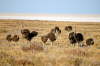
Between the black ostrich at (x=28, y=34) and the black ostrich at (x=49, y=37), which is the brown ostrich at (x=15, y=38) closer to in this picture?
the black ostrich at (x=28, y=34)

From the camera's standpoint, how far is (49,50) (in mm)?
3670

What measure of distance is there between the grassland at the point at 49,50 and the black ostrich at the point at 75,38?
0.27 ft

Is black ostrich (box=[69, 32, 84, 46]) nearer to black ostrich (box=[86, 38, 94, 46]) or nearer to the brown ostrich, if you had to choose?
black ostrich (box=[86, 38, 94, 46])

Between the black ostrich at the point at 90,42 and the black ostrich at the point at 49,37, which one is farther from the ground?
the black ostrich at the point at 49,37

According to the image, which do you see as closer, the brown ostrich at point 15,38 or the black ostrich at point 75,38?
the black ostrich at point 75,38

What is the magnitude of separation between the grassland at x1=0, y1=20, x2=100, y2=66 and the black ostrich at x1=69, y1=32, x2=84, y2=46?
81 millimetres

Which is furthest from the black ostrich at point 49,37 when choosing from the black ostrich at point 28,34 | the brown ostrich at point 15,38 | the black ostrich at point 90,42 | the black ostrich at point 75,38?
the black ostrich at point 90,42

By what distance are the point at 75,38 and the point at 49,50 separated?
0.62 metres

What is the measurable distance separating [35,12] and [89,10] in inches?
47.6

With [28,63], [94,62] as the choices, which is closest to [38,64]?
[28,63]

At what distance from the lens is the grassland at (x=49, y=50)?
11.6 feet

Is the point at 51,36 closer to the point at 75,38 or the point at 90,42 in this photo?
the point at 75,38

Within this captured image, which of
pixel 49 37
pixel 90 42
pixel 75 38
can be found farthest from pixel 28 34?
pixel 90 42

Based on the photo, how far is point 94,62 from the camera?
349 centimetres
